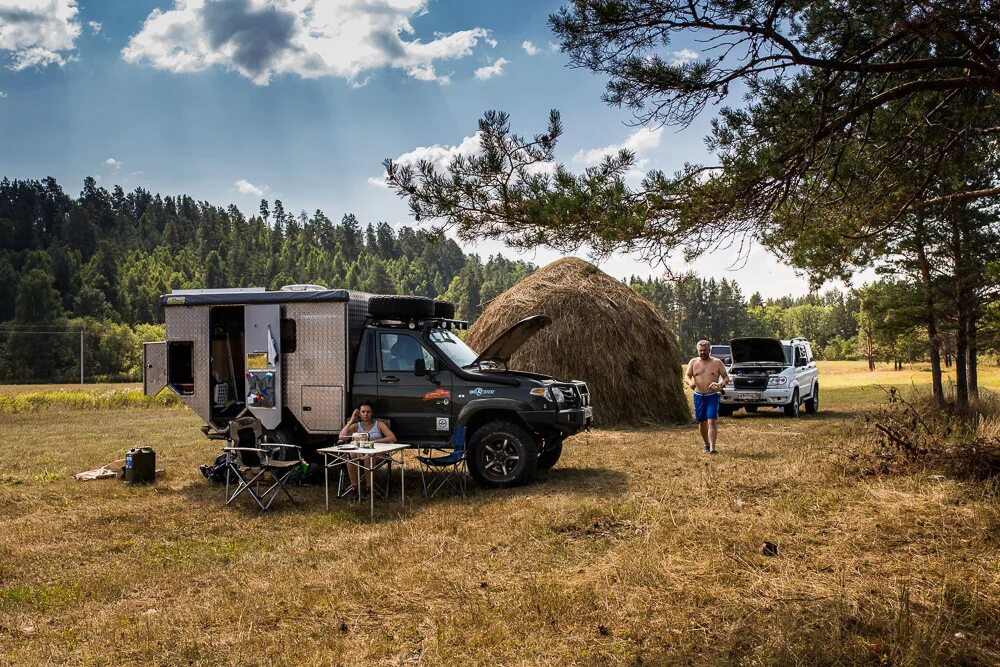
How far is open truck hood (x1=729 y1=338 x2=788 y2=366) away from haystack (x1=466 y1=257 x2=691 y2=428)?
259 centimetres

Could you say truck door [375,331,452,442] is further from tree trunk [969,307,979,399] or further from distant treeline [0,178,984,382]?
distant treeline [0,178,984,382]

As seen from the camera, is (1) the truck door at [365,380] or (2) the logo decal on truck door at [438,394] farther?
(1) the truck door at [365,380]

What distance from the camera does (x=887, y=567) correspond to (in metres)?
5.56

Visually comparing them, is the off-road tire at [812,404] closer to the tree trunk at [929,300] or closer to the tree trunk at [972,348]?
the tree trunk at [929,300]

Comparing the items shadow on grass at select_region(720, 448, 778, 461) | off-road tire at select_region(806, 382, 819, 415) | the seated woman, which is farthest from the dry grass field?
off-road tire at select_region(806, 382, 819, 415)

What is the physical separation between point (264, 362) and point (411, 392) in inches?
79.7

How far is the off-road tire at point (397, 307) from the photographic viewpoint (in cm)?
1014

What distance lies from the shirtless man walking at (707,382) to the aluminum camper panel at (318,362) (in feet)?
17.4

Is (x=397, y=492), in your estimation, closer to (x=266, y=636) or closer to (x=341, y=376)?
(x=341, y=376)

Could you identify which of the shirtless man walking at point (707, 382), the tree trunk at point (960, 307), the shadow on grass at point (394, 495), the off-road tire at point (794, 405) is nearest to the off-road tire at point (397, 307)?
the shadow on grass at point (394, 495)

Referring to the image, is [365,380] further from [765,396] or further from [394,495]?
[765,396]

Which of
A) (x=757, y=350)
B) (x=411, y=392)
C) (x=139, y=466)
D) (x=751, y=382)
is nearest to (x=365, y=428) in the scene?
(x=411, y=392)

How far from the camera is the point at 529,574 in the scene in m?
5.77

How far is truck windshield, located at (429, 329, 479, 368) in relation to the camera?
10000 mm
